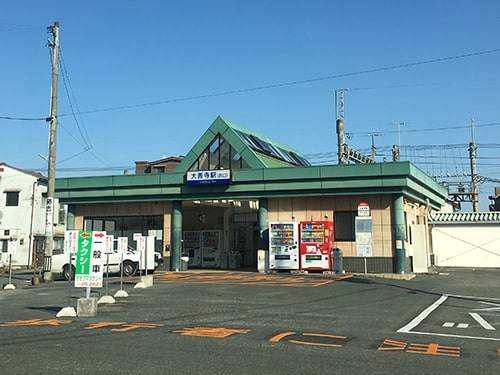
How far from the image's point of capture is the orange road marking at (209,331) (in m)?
8.52

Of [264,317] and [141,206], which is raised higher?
[141,206]

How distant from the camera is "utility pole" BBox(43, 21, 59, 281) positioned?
20969 millimetres

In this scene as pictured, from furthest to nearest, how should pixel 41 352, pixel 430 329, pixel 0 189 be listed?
pixel 0 189
pixel 430 329
pixel 41 352

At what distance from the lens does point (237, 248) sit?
30781mm

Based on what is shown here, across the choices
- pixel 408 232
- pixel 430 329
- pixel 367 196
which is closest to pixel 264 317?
pixel 430 329

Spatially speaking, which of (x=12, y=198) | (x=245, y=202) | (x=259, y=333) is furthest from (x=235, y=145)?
(x=12, y=198)

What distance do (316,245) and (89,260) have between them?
1359 cm

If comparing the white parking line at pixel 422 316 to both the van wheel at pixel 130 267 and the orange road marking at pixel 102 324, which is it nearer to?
the orange road marking at pixel 102 324

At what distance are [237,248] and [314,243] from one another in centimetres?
850

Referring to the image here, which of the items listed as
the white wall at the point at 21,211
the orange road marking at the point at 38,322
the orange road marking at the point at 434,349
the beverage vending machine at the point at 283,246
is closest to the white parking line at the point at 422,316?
the orange road marking at the point at 434,349

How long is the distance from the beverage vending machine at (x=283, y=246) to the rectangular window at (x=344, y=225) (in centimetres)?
212

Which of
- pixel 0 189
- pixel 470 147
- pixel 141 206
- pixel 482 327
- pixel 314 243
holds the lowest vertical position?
pixel 482 327

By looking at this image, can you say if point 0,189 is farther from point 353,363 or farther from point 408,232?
point 353,363

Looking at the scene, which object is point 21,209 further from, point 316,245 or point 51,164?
point 316,245
